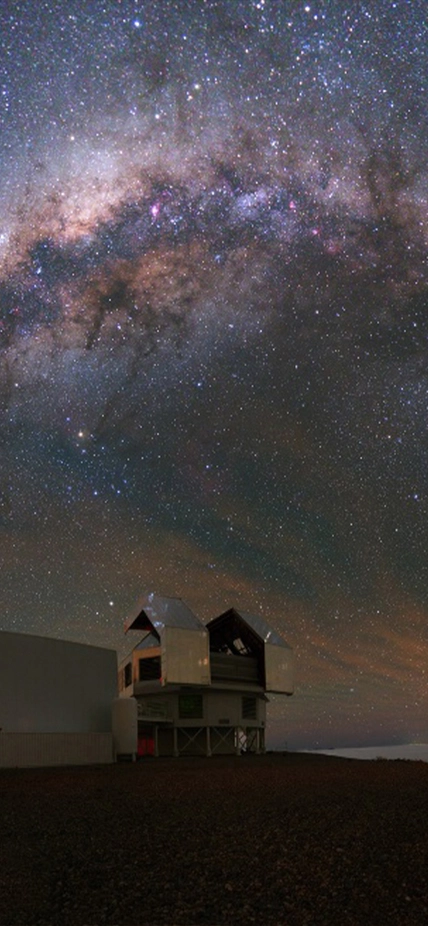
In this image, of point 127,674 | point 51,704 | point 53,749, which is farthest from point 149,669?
point 53,749

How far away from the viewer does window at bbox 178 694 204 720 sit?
45.9 metres

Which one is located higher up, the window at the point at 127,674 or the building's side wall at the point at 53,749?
the window at the point at 127,674

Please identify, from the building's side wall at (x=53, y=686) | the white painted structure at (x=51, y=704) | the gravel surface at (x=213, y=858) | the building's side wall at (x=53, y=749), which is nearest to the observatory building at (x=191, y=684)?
the building's side wall at (x=53, y=686)

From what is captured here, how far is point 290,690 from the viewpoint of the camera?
5062cm

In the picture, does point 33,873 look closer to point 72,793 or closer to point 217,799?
point 217,799

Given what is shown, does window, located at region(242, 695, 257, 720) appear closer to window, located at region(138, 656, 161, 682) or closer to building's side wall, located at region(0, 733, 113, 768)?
window, located at region(138, 656, 161, 682)

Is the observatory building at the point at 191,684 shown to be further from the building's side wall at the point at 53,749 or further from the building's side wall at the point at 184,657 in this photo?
the building's side wall at the point at 53,749

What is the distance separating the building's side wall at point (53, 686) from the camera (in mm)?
36062

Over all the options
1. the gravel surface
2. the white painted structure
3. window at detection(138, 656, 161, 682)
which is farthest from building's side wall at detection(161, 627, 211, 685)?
the gravel surface

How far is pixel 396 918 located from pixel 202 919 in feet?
7.17

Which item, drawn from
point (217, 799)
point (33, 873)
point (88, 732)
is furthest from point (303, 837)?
point (88, 732)

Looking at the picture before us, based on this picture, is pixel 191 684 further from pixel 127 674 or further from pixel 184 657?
pixel 127 674

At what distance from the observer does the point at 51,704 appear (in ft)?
125

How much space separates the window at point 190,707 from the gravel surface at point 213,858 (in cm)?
2566
